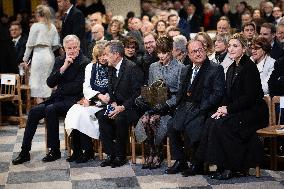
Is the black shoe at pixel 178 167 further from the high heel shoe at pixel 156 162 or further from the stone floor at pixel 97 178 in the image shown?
the high heel shoe at pixel 156 162

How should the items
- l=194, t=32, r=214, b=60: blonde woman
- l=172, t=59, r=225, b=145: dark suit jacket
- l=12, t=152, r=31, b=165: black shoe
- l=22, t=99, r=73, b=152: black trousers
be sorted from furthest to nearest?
1. l=194, t=32, r=214, b=60: blonde woman
2. l=22, t=99, r=73, b=152: black trousers
3. l=12, t=152, r=31, b=165: black shoe
4. l=172, t=59, r=225, b=145: dark suit jacket

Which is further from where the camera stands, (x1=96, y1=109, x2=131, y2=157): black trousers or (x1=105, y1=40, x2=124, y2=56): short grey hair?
(x1=105, y1=40, x2=124, y2=56): short grey hair

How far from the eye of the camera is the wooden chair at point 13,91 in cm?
886

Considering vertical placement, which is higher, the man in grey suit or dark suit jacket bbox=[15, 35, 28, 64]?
dark suit jacket bbox=[15, 35, 28, 64]

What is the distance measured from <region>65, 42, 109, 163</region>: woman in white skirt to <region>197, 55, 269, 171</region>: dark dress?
1373mm

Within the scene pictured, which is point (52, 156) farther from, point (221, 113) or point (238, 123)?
point (238, 123)

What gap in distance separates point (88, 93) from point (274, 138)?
2035 mm

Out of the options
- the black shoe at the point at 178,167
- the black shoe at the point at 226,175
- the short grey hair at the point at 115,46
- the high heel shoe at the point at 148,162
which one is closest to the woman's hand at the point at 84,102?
the short grey hair at the point at 115,46

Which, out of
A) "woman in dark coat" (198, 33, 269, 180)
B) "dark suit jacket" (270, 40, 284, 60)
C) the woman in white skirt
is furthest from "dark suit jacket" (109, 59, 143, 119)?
"dark suit jacket" (270, 40, 284, 60)

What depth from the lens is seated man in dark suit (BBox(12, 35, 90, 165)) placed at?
23.4 ft

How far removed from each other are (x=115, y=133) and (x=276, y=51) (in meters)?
2.13

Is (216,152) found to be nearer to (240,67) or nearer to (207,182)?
(207,182)

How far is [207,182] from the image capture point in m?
5.99

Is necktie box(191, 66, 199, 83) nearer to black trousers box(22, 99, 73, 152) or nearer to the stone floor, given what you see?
the stone floor
